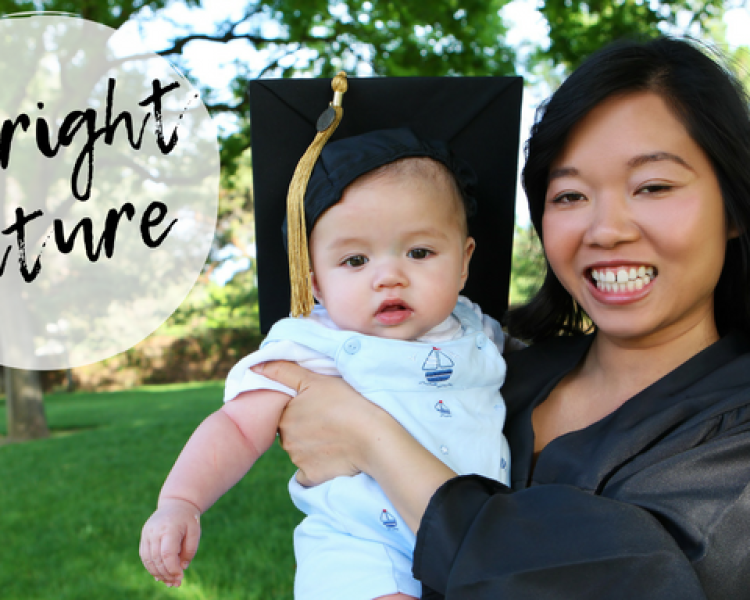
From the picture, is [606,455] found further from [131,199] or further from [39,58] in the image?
[39,58]

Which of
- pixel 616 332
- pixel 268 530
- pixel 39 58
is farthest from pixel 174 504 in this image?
pixel 39 58

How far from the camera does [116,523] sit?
229 inches

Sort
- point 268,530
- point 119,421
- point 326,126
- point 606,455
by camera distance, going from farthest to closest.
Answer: point 119,421, point 268,530, point 326,126, point 606,455

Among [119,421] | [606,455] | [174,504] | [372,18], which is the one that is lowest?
[119,421]

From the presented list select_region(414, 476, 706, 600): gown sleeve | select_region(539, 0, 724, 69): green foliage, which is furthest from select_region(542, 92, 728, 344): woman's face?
select_region(539, 0, 724, 69): green foliage

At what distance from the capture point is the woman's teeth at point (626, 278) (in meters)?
1.62

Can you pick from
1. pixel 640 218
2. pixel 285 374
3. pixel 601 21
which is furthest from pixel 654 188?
pixel 601 21

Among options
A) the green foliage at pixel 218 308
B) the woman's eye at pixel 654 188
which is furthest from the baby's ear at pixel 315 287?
the green foliage at pixel 218 308

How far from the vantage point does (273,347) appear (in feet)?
5.88

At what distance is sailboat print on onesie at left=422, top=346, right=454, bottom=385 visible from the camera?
1.78 meters

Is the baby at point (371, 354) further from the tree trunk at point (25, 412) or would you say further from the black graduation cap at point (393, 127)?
the tree trunk at point (25, 412)

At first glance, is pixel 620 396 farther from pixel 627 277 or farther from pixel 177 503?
pixel 177 503

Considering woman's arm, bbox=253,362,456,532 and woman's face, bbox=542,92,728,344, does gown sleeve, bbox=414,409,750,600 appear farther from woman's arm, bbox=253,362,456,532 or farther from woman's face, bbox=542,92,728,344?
woman's face, bbox=542,92,728,344

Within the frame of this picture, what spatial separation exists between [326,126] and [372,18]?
624 centimetres
